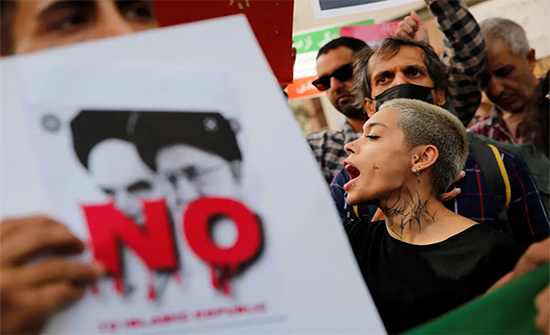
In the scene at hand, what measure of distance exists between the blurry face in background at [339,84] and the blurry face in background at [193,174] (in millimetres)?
508

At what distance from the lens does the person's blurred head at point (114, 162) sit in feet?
1.35

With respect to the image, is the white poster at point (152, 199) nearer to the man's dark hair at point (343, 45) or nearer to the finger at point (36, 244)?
the finger at point (36, 244)

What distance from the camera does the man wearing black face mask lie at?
0.70 m

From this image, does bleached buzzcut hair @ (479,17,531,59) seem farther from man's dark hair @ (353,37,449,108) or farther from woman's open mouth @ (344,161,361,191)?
woman's open mouth @ (344,161,361,191)

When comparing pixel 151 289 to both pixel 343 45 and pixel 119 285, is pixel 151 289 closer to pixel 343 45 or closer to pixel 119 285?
pixel 119 285

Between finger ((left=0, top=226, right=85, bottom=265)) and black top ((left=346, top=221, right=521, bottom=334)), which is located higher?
finger ((left=0, top=226, right=85, bottom=265))

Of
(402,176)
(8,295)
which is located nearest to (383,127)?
(402,176)

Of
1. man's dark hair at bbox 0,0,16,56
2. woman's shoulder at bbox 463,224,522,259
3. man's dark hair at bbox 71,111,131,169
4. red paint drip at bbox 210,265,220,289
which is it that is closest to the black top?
woman's shoulder at bbox 463,224,522,259

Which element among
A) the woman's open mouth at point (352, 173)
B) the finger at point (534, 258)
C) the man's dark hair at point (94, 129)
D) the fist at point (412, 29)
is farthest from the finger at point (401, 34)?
the man's dark hair at point (94, 129)

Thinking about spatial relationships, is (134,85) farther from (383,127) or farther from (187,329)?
(383,127)

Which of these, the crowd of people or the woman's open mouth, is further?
the woman's open mouth

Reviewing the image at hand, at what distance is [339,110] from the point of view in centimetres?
98

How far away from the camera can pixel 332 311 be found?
0.43 m

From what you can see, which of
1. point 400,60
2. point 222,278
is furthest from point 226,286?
point 400,60
